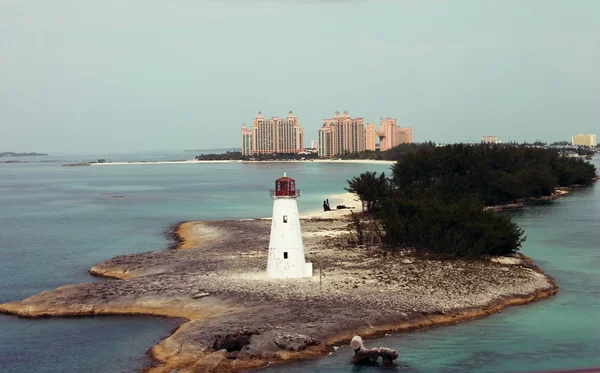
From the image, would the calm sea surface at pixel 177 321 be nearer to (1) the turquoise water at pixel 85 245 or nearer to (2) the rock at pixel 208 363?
(1) the turquoise water at pixel 85 245

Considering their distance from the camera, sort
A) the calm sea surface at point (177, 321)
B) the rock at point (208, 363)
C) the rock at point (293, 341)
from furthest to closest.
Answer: the rock at point (293, 341) < the calm sea surface at point (177, 321) < the rock at point (208, 363)

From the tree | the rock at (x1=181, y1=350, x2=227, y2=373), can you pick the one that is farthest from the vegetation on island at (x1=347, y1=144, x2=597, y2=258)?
the rock at (x1=181, y1=350, x2=227, y2=373)

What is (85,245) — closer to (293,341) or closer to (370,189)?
(370,189)

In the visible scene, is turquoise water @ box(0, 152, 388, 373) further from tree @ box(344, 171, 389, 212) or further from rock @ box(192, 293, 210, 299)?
tree @ box(344, 171, 389, 212)

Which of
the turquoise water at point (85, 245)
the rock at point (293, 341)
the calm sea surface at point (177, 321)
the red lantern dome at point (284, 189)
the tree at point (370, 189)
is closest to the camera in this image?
the calm sea surface at point (177, 321)

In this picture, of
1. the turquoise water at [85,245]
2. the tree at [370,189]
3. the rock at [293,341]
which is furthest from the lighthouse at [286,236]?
the tree at [370,189]
